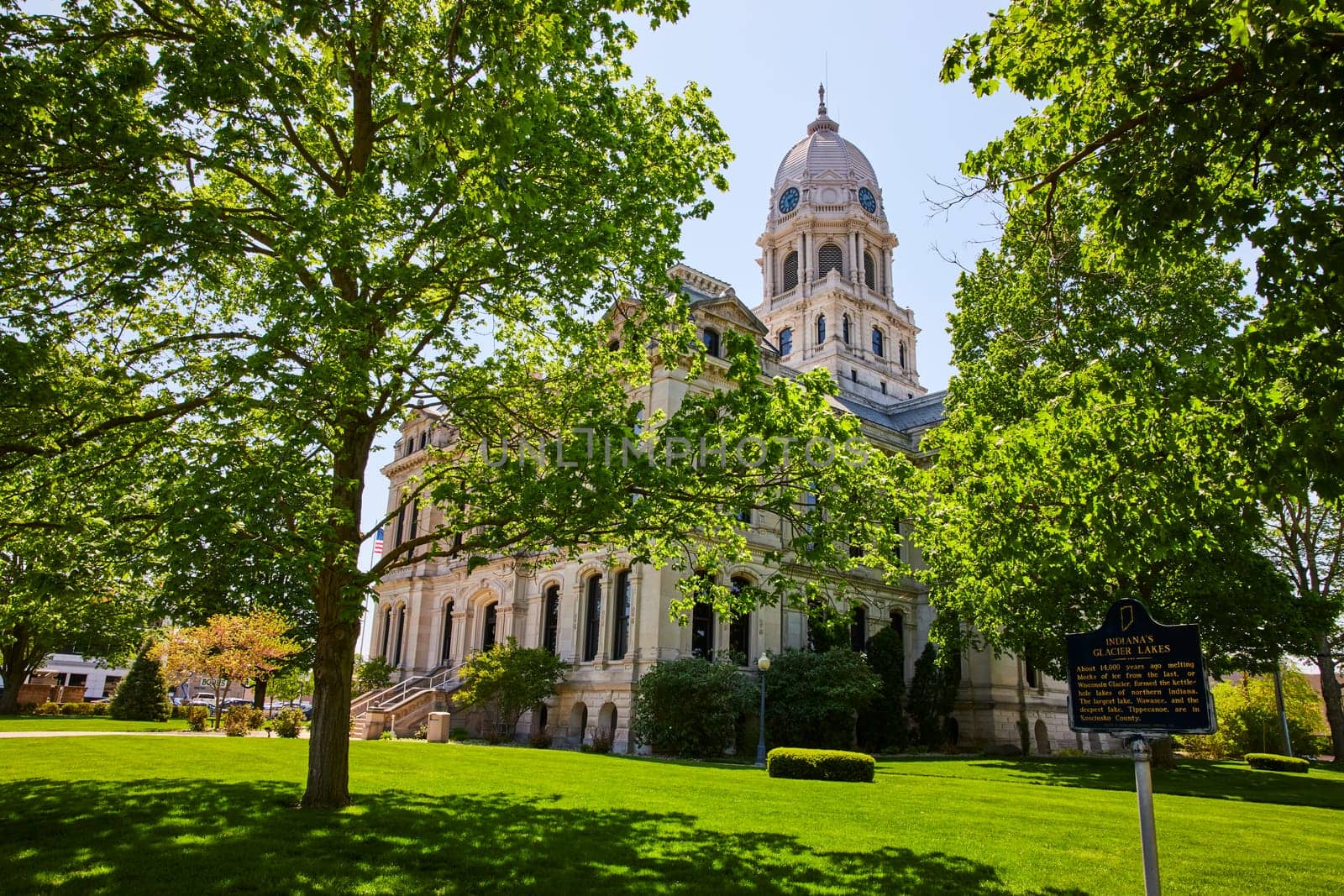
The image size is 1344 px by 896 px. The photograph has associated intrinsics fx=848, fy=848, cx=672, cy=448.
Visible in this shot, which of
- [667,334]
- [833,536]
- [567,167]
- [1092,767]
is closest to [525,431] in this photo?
[667,334]

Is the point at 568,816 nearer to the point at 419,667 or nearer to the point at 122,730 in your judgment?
the point at 122,730

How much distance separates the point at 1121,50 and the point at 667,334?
739cm

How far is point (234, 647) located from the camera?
3391 cm

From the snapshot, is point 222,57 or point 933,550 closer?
point 222,57

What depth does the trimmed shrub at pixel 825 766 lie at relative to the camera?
18.9 metres

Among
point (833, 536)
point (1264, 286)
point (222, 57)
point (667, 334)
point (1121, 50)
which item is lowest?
point (833, 536)

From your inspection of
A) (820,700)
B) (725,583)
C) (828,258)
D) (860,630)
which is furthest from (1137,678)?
(828,258)

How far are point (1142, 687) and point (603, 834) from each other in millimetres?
6508

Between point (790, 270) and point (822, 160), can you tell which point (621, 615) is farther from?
point (822, 160)

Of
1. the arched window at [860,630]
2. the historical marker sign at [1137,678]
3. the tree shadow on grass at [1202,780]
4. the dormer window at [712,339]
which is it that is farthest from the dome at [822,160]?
the historical marker sign at [1137,678]

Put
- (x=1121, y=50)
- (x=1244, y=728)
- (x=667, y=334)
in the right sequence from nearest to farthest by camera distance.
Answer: (x=1121, y=50)
(x=667, y=334)
(x=1244, y=728)

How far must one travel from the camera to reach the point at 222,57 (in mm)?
9969

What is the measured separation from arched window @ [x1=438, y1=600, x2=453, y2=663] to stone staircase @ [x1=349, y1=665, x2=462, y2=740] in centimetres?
286

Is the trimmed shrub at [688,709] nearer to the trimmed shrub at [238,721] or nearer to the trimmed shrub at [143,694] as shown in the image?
the trimmed shrub at [238,721]
